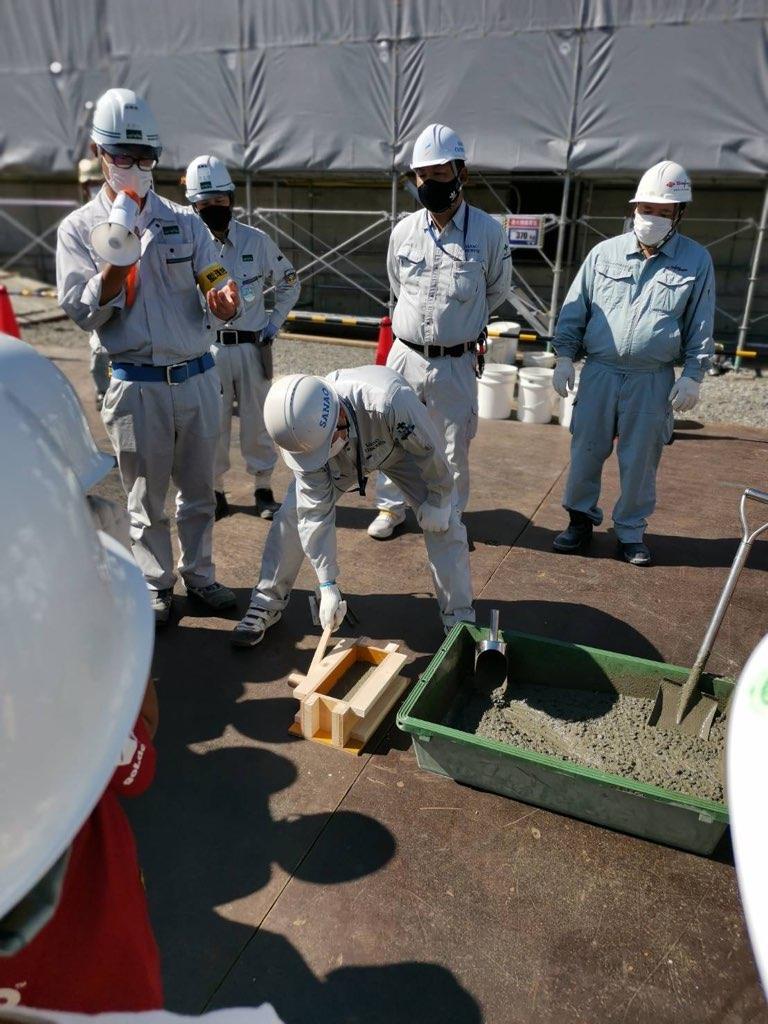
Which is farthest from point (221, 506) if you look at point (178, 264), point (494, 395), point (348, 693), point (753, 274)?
point (753, 274)

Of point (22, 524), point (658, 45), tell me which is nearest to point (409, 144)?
point (658, 45)

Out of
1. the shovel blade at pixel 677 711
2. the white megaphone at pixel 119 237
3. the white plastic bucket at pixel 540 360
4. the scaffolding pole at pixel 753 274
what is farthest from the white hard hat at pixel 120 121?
the scaffolding pole at pixel 753 274

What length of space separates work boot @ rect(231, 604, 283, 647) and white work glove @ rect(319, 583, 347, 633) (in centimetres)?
49

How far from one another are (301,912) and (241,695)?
1101mm

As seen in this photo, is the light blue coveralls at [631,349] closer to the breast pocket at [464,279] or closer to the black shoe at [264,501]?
the breast pocket at [464,279]

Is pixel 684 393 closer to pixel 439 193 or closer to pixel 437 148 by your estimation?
pixel 439 193

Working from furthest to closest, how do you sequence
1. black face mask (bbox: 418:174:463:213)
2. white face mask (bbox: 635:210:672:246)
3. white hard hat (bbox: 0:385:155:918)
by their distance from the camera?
black face mask (bbox: 418:174:463:213)
white face mask (bbox: 635:210:672:246)
white hard hat (bbox: 0:385:155:918)

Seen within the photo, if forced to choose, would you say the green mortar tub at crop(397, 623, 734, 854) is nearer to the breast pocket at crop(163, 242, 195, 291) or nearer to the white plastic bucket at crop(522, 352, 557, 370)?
the breast pocket at crop(163, 242, 195, 291)

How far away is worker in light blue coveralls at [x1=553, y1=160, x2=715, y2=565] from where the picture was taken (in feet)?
12.9

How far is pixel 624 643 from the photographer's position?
3568mm

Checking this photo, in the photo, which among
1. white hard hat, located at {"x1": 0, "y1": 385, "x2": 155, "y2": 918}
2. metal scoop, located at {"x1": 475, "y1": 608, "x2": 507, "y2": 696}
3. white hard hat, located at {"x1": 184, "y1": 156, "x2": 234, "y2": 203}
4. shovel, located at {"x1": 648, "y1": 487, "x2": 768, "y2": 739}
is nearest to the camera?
white hard hat, located at {"x1": 0, "y1": 385, "x2": 155, "y2": 918}

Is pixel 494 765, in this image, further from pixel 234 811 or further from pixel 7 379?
pixel 7 379

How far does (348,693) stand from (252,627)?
65 centimetres

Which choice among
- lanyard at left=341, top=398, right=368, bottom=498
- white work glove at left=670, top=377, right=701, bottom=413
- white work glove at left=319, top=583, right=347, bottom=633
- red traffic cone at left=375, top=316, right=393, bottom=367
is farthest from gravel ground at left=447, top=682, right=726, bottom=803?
red traffic cone at left=375, top=316, right=393, bottom=367
